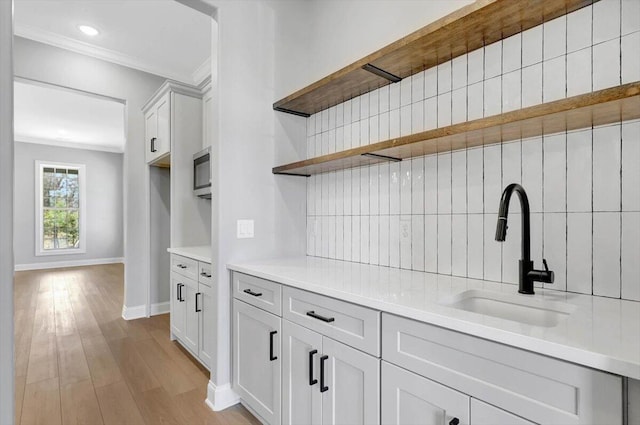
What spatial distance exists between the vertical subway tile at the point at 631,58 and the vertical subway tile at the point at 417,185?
791 millimetres

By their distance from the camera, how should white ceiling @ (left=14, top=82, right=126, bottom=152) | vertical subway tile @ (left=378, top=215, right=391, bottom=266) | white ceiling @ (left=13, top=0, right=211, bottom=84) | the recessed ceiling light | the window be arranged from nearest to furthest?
vertical subway tile @ (left=378, top=215, right=391, bottom=266) → white ceiling @ (left=13, top=0, right=211, bottom=84) → the recessed ceiling light → white ceiling @ (left=14, top=82, right=126, bottom=152) → the window

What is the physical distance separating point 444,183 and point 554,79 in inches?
22.7

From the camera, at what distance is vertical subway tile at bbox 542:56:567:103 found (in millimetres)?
1228

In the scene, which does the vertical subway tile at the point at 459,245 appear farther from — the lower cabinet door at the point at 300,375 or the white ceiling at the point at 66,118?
the white ceiling at the point at 66,118

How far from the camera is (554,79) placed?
4.09 ft

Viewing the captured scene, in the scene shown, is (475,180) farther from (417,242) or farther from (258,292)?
(258,292)

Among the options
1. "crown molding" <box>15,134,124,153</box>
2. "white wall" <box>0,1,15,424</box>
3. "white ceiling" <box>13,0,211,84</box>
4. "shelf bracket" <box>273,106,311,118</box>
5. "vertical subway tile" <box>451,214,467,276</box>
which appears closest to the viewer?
"white wall" <box>0,1,15,424</box>

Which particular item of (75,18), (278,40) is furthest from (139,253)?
(278,40)

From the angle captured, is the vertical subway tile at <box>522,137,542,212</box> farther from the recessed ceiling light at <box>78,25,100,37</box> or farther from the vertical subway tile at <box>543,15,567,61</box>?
the recessed ceiling light at <box>78,25,100,37</box>

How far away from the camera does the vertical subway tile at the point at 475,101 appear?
56.9 inches

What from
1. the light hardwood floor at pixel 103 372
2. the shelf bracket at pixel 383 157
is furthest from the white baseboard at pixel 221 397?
the shelf bracket at pixel 383 157

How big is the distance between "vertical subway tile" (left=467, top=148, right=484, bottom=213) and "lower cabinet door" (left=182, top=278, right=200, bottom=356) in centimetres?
202

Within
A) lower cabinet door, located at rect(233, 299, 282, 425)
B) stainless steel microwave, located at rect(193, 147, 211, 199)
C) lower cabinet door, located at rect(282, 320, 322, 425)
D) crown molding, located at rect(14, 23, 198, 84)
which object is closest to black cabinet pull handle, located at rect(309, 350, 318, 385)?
lower cabinet door, located at rect(282, 320, 322, 425)

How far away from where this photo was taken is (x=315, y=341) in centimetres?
138
